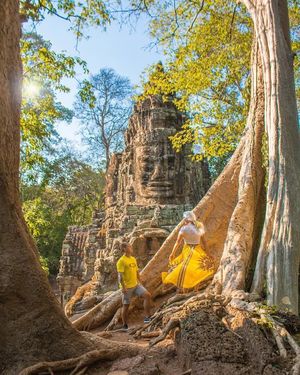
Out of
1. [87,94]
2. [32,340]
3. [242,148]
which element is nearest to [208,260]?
[242,148]

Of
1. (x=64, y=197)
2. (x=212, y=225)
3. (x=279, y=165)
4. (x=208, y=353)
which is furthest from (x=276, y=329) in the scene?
(x=64, y=197)

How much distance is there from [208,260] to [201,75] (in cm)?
674

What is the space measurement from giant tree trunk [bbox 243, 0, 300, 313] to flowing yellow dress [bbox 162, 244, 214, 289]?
Answer: 1118 mm

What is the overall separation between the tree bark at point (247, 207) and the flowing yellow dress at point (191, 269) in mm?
685

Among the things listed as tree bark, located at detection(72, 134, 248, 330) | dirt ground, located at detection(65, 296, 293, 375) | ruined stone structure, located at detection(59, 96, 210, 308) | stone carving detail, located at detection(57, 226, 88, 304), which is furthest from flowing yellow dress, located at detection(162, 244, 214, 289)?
stone carving detail, located at detection(57, 226, 88, 304)

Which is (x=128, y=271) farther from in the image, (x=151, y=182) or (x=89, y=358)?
(x=151, y=182)

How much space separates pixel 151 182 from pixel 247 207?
7.29 meters

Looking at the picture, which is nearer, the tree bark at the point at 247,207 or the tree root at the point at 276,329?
the tree root at the point at 276,329

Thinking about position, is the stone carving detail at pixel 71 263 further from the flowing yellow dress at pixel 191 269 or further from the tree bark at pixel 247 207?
the tree bark at pixel 247 207

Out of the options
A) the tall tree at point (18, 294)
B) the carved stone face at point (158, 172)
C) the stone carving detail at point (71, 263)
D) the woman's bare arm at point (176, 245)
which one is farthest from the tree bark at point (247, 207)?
the stone carving detail at point (71, 263)

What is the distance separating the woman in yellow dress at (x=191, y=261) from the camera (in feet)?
15.8

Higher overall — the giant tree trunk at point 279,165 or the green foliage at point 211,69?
the green foliage at point 211,69

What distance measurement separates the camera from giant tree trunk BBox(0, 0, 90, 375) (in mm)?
2480

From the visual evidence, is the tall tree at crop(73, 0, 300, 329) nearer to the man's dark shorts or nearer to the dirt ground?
the man's dark shorts
